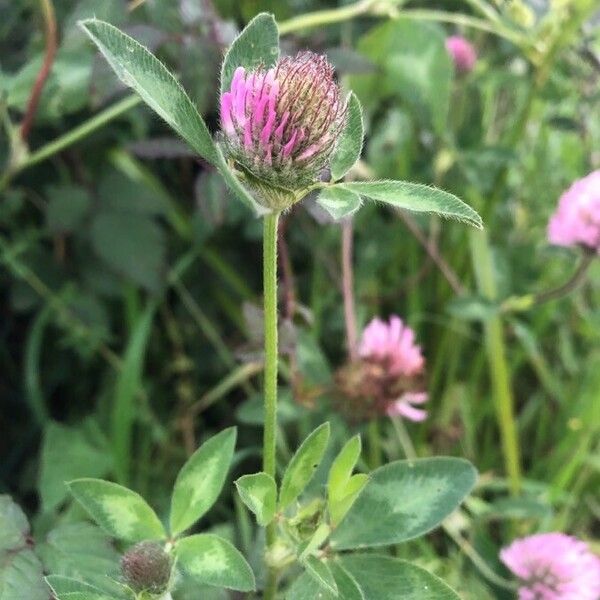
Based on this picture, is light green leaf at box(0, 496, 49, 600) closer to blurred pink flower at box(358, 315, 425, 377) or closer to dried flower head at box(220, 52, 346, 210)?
dried flower head at box(220, 52, 346, 210)

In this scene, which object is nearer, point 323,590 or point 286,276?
point 323,590

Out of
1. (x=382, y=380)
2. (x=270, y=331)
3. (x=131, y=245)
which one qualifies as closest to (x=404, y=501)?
(x=270, y=331)

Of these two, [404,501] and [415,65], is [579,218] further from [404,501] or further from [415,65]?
[404,501]

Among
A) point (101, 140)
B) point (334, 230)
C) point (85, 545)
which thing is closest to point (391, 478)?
point (85, 545)

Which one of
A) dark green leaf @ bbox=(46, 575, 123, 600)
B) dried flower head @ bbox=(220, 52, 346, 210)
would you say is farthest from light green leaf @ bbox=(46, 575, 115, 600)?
dried flower head @ bbox=(220, 52, 346, 210)

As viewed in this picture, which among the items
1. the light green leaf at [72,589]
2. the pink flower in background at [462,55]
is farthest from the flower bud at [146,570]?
the pink flower in background at [462,55]

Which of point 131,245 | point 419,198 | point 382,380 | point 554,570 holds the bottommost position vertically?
point 554,570

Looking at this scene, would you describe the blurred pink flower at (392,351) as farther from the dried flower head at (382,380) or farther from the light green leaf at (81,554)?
the light green leaf at (81,554)
